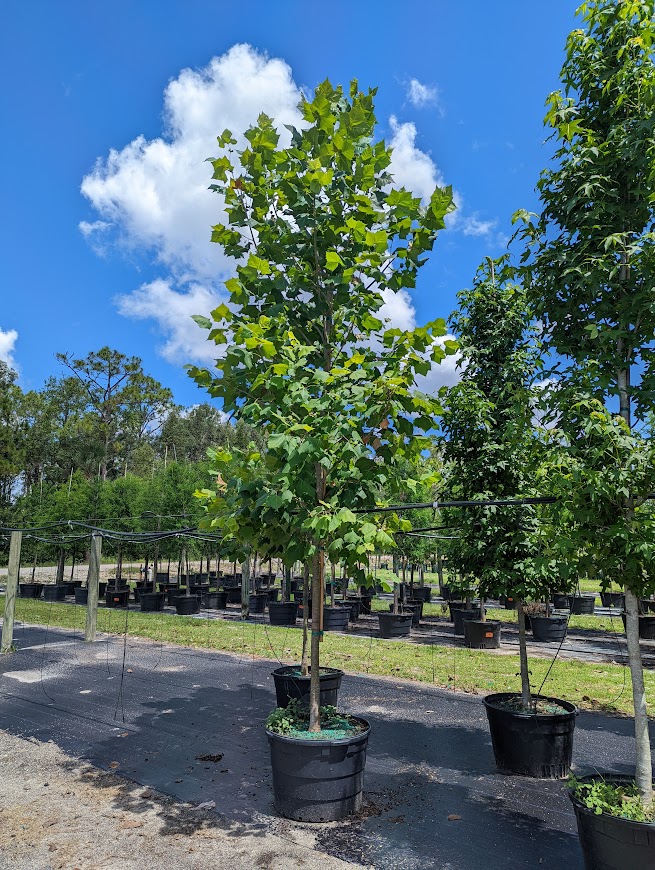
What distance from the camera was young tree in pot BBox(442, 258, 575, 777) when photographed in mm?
5133

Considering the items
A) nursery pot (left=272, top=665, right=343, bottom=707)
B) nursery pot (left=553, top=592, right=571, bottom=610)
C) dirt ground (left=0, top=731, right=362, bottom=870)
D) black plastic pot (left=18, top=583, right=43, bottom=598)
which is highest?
nursery pot (left=272, top=665, right=343, bottom=707)

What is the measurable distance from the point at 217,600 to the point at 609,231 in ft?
59.4

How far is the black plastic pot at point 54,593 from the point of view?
898 inches

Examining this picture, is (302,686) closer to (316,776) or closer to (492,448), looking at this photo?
(316,776)

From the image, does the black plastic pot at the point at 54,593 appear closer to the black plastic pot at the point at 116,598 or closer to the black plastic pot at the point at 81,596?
the black plastic pot at the point at 81,596

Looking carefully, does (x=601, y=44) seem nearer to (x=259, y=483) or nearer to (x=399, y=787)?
(x=259, y=483)

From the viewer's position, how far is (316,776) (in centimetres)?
418

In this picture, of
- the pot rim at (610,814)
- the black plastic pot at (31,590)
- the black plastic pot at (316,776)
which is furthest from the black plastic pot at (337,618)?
the black plastic pot at (31,590)

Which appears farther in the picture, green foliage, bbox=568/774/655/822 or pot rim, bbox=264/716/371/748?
pot rim, bbox=264/716/371/748

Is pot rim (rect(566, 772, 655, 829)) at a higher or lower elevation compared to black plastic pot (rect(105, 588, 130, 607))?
higher

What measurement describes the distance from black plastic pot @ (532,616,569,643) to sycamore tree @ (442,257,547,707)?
8.00m

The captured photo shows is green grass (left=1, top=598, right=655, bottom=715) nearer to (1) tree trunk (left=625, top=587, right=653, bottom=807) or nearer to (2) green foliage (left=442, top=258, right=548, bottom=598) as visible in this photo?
(2) green foliage (left=442, top=258, right=548, bottom=598)

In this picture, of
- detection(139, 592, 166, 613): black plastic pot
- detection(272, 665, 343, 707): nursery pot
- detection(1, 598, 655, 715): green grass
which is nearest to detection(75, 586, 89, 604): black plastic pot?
detection(139, 592, 166, 613): black plastic pot

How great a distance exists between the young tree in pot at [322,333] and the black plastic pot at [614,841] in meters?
1.67
